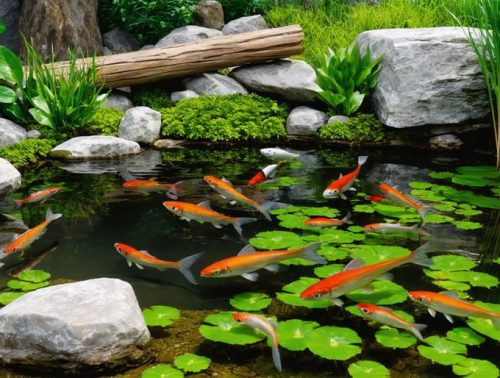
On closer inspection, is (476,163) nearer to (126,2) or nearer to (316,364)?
(316,364)

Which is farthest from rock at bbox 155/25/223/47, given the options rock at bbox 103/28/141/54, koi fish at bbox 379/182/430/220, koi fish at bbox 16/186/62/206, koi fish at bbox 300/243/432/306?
koi fish at bbox 300/243/432/306

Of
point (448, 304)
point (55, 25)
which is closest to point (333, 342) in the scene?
point (448, 304)

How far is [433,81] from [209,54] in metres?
3.02

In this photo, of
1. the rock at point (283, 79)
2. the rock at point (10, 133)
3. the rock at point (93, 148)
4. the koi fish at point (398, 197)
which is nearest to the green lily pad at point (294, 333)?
the koi fish at point (398, 197)

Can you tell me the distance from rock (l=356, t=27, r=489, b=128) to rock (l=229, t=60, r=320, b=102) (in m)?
1.09

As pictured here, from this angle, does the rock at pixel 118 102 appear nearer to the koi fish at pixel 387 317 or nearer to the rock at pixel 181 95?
the rock at pixel 181 95

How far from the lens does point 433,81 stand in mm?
7445

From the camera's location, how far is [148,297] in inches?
152

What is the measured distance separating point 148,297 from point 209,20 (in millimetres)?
8327

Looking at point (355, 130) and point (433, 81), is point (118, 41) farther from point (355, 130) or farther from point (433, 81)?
point (433, 81)

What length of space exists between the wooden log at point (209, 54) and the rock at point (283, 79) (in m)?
0.15

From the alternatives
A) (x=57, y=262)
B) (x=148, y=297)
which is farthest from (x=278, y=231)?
(x=57, y=262)

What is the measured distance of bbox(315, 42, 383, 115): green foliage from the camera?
7965mm

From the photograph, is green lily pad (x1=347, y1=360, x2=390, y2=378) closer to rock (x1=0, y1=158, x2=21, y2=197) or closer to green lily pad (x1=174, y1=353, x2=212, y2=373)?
green lily pad (x1=174, y1=353, x2=212, y2=373)
